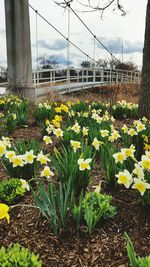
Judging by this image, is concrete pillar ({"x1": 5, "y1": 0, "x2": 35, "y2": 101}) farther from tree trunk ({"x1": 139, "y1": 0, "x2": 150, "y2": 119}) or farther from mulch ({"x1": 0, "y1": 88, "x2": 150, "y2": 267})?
mulch ({"x1": 0, "y1": 88, "x2": 150, "y2": 267})

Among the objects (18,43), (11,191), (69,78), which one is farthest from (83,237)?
(69,78)

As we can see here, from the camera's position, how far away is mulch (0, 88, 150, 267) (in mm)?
1624

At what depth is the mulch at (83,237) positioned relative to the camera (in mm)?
1624

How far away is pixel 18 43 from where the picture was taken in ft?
28.1

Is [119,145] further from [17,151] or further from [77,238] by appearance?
[77,238]

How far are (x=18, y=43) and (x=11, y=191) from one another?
23.2 ft

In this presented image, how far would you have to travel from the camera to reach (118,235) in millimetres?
1777

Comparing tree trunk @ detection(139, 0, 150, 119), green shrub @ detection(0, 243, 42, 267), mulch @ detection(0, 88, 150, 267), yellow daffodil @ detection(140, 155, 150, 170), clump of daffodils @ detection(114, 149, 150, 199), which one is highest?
tree trunk @ detection(139, 0, 150, 119)

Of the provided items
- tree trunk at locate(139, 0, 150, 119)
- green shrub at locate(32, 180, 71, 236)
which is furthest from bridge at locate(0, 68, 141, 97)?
green shrub at locate(32, 180, 71, 236)

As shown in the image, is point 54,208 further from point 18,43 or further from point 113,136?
point 18,43

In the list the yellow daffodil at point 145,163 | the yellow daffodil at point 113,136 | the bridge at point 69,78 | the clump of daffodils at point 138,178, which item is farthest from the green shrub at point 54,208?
the bridge at point 69,78

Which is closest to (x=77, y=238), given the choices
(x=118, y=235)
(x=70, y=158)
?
(x=118, y=235)

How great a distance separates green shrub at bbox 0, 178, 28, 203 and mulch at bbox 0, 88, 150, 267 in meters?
0.09

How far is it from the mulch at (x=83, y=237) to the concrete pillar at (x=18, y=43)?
6.70 metres
